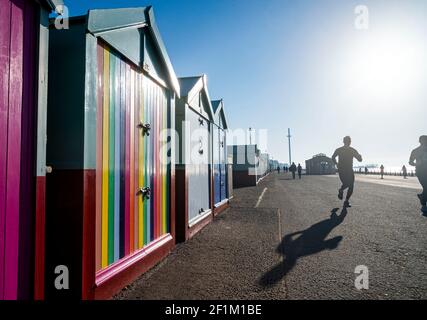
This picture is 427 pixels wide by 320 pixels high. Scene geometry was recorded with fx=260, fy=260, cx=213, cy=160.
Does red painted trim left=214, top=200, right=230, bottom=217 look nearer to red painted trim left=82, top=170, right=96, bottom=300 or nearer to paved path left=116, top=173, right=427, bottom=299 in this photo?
paved path left=116, top=173, right=427, bottom=299

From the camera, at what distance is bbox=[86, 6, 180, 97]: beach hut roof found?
8.21 ft

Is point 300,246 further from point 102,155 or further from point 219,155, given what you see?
point 219,155

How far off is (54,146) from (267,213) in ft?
19.1

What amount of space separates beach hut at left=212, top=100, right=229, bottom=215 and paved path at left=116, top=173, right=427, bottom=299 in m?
1.95

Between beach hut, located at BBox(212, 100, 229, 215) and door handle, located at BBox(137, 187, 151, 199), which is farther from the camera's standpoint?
beach hut, located at BBox(212, 100, 229, 215)

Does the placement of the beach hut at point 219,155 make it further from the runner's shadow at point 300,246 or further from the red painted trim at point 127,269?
the red painted trim at point 127,269

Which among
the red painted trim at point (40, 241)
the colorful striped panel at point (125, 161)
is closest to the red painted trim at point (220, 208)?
the colorful striped panel at point (125, 161)

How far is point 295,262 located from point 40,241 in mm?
2901

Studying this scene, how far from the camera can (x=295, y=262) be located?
11.3 ft

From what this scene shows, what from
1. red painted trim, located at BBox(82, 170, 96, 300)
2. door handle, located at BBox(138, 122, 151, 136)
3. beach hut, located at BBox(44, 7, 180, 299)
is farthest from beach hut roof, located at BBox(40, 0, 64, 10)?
door handle, located at BBox(138, 122, 151, 136)

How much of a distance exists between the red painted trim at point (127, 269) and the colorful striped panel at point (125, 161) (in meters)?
0.08

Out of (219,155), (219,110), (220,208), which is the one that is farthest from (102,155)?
(219,110)

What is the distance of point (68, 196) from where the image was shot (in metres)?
2.23

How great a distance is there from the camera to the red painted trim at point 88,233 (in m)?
2.23
